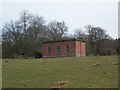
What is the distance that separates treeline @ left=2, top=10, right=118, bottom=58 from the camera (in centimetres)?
6147

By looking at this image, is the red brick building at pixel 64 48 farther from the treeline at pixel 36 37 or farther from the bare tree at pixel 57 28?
the bare tree at pixel 57 28

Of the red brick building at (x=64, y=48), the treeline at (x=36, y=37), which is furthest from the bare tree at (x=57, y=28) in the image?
the red brick building at (x=64, y=48)

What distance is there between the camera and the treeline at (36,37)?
202ft

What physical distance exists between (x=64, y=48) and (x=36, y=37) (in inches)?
781

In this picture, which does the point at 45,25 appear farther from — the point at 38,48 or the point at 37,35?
the point at 38,48

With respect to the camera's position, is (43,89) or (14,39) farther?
(14,39)

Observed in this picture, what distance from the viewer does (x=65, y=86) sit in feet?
33.1

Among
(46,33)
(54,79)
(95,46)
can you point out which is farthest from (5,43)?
(54,79)

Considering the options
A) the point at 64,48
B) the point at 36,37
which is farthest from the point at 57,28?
the point at 64,48

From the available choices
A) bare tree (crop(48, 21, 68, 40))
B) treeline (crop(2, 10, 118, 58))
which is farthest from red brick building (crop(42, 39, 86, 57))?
bare tree (crop(48, 21, 68, 40))

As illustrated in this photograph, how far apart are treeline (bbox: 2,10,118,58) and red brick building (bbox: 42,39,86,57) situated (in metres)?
2.24

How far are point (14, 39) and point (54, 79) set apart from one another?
2103 inches

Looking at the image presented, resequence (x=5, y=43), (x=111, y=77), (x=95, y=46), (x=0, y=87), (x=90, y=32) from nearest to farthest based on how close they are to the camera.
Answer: (x=0, y=87) → (x=111, y=77) → (x=5, y=43) → (x=95, y=46) → (x=90, y=32)

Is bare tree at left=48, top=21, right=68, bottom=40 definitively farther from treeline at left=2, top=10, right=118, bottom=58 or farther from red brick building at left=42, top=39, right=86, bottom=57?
red brick building at left=42, top=39, right=86, bottom=57
